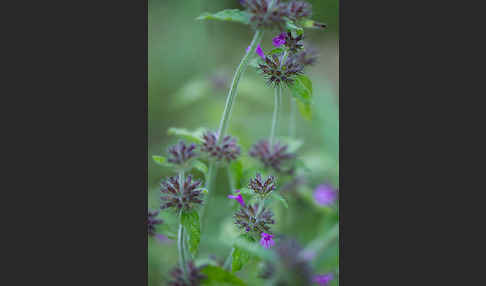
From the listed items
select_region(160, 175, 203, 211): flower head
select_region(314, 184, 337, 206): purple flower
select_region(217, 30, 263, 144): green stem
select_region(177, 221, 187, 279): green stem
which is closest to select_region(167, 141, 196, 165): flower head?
select_region(160, 175, 203, 211): flower head

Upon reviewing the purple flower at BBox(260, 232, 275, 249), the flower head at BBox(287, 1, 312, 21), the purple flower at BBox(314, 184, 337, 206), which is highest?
the flower head at BBox(287, 1, 312, 21)

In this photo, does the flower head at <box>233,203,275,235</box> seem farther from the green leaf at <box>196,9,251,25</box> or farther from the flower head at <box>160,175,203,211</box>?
the green leaf at <box>196,9,251,25</box>

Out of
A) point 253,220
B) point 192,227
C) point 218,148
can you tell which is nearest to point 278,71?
point 218,148

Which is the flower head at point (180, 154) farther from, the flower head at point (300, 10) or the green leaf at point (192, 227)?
the flower head at point (300, 10)

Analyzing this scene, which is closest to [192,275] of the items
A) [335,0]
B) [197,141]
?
[197,141]

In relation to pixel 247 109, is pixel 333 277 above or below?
below

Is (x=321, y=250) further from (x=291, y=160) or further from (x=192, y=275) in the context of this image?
(x=192, y=275)
